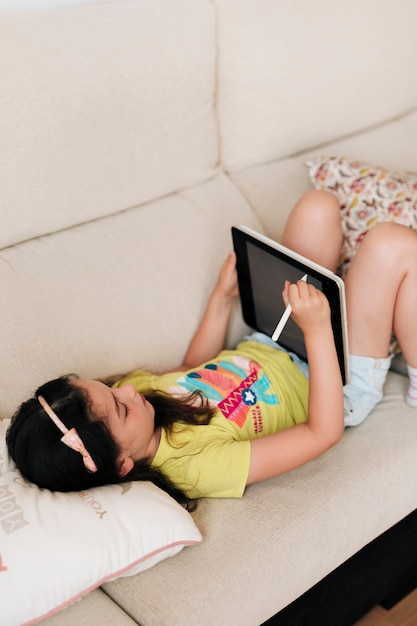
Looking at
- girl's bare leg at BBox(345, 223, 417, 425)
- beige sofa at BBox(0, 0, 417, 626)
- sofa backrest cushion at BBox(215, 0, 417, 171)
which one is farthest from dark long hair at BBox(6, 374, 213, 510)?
sofa backrest cushion at BBox(215, 0, 417, 171)

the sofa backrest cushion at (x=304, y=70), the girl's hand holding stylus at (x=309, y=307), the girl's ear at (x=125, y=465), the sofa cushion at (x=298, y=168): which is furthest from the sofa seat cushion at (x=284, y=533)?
the sofa backrest cushion at (x=304, y=70)

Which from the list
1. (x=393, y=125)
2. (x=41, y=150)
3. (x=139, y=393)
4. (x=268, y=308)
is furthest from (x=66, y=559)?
(x=393, y=125)

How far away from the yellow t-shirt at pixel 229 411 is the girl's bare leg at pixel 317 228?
239mm

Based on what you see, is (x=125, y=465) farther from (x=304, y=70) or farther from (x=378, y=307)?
(x=304, y=70)

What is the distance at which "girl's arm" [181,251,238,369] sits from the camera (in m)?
1.61

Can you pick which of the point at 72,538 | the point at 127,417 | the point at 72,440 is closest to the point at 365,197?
the point at 127,417

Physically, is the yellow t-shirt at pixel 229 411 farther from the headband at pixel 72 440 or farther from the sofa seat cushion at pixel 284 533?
the headband at pixel 72 440

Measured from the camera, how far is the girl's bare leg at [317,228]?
5.18 feet

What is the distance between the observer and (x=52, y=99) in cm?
145

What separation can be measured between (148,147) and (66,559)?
94 centimetres

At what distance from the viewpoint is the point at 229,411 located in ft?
4.65

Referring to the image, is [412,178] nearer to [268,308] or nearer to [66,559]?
[268,308]

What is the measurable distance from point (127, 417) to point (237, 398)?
277mm

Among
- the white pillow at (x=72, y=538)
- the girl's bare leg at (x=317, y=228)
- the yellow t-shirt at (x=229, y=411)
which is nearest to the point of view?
the white pillow at (x=72, y=538)
